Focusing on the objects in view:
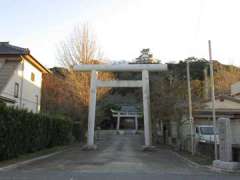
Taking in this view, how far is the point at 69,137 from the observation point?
33.7 m

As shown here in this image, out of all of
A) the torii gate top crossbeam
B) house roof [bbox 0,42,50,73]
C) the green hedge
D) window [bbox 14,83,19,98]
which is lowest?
the green hedge

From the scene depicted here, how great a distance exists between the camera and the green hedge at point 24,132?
1634 cm

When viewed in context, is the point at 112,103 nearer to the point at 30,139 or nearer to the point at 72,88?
the point at 72,88

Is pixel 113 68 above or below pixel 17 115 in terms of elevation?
above

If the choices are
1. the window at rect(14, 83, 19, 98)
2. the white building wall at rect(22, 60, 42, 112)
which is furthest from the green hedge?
the white building wall at rect(22, 60, 42, 112)

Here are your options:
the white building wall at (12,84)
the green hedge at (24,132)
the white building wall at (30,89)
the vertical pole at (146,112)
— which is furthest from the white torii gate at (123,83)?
the white building wall at (30,89)

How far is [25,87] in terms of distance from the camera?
3142 cm

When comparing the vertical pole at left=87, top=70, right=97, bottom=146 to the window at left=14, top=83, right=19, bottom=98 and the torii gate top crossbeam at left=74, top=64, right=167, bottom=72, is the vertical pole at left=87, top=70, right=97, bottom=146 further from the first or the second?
the window at left=14, top=83, right=19, bottom=98

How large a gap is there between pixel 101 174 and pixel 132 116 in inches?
2306

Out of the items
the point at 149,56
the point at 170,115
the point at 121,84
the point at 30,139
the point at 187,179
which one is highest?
the point at 149,56

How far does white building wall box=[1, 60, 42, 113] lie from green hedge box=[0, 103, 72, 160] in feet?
8.53

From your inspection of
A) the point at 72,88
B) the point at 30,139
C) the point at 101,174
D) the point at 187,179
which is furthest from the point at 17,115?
the point at 72,88

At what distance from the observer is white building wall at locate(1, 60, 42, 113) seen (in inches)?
1112

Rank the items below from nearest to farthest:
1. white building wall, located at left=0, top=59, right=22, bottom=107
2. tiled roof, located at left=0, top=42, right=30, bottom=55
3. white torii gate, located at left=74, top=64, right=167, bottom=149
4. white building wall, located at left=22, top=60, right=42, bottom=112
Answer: white building wall, located at left=0, top=59, right=22, bottom=107, white torii gate, located at left=74, top=64, right=167, bottom=149, tiled roof, located at left=0, top=42, right=30, bottom=55, white building wall, located at left=22, top=60, right=42, bottom=112
